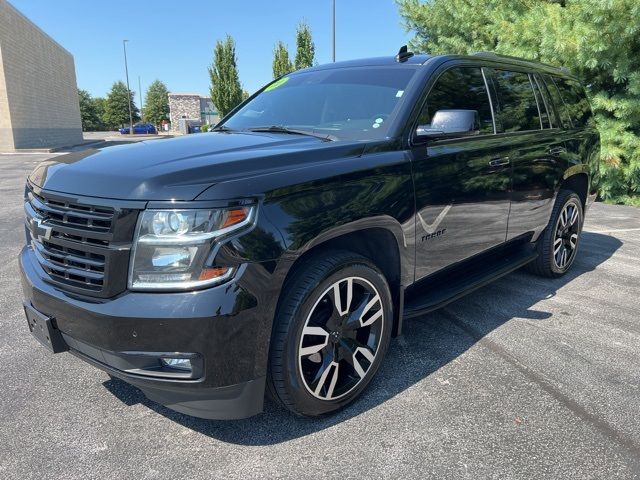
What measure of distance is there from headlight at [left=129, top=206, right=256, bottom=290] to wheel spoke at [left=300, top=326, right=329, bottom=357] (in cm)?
56

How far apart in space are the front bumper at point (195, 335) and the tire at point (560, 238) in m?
3.41

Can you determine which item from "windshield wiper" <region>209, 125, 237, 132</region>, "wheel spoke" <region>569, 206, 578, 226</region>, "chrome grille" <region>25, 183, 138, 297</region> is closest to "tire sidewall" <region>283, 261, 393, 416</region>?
"chrome grille" <region>25, 183, 138, 297</region>

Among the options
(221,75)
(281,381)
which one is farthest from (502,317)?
(221,75)

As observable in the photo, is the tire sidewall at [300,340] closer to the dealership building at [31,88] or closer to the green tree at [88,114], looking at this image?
the dealership building at [31,88]

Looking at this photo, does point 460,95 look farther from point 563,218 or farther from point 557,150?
point 563,218

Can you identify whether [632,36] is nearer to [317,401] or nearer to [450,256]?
[450,256]

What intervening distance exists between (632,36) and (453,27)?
4833 millimetres

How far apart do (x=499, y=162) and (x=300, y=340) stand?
2.17 meters

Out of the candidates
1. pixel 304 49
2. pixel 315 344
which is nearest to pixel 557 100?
pixel 315 344

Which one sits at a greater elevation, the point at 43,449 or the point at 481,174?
the point at 481,174

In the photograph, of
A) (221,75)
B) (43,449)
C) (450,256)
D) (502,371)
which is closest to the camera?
(43,449)

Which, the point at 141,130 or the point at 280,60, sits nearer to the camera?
the point at 280,60

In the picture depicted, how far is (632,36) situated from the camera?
8453 millimetres

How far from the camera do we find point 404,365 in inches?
127
